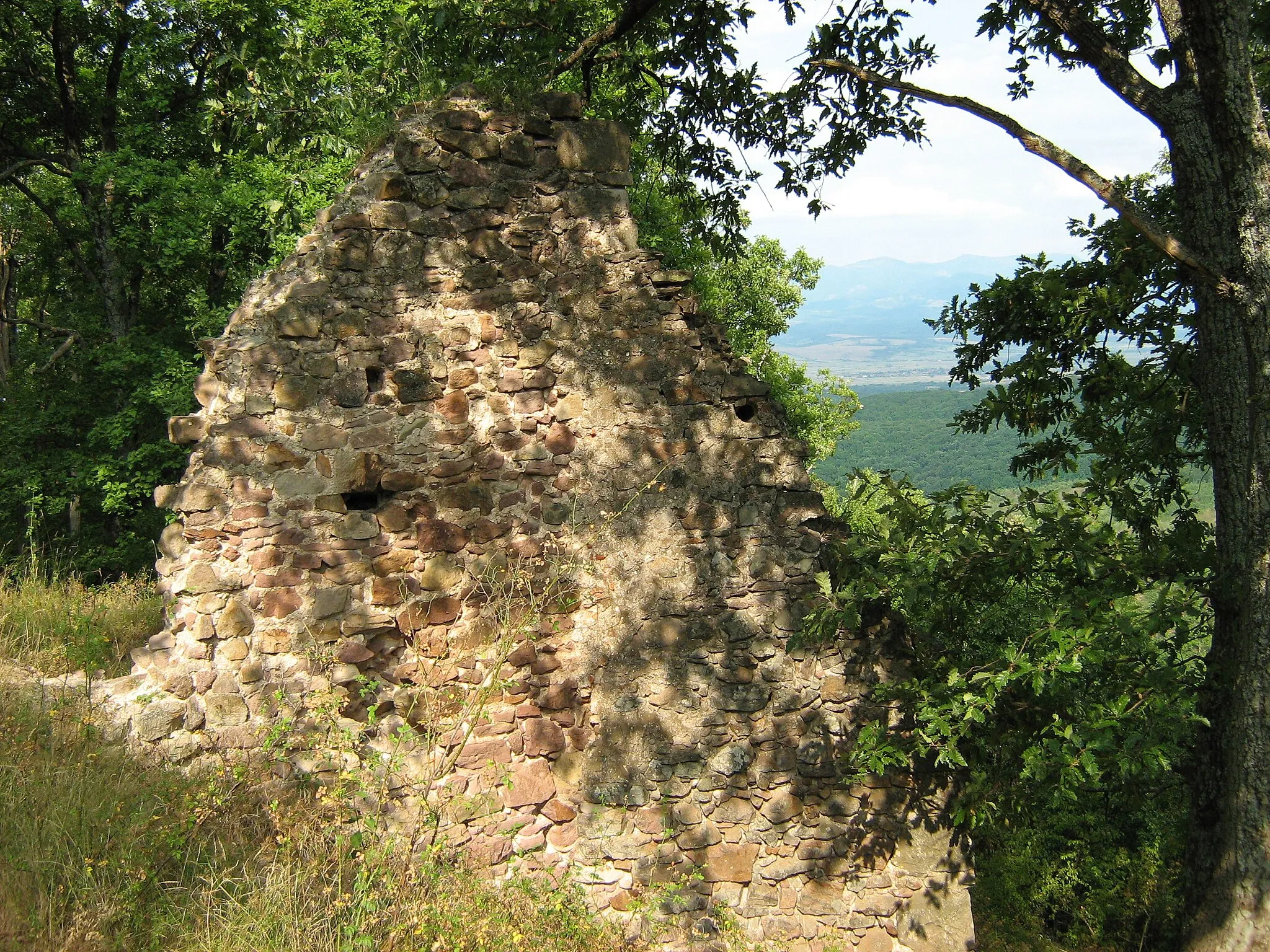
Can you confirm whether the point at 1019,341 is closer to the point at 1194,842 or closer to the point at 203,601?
the point at 1194,842

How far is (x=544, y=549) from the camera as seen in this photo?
4.73m

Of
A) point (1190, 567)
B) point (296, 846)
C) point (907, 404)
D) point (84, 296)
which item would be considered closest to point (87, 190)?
point (84, 296)

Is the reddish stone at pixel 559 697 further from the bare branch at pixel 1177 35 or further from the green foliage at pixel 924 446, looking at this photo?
the green foliage at pixel 924 446

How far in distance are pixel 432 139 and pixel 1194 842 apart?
236 inches

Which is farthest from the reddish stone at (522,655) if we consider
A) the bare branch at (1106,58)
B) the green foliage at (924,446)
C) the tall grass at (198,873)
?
the green foliage at (924,446)

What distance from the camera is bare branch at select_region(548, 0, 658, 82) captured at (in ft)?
21.5

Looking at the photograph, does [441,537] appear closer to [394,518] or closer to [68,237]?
[394,518]

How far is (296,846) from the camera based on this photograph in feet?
11.6

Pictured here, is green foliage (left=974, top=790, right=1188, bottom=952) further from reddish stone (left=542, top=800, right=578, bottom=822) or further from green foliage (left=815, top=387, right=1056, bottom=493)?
green foliage (left=815, top=387, right=1056, bottom=493)

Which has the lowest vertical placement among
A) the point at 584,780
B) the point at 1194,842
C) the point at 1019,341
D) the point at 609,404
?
the point at 1194,842

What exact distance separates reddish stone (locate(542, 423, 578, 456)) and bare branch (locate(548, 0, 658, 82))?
11.1ft

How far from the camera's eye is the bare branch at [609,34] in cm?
655

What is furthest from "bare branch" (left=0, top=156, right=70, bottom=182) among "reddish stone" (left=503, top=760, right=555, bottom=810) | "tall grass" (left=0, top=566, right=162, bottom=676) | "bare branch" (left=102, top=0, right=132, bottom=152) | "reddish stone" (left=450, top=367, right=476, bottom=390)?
"reddish stone" (left=503, top=760, right=555, bottom=810)

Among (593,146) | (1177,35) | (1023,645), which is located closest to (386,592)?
(593,146)
